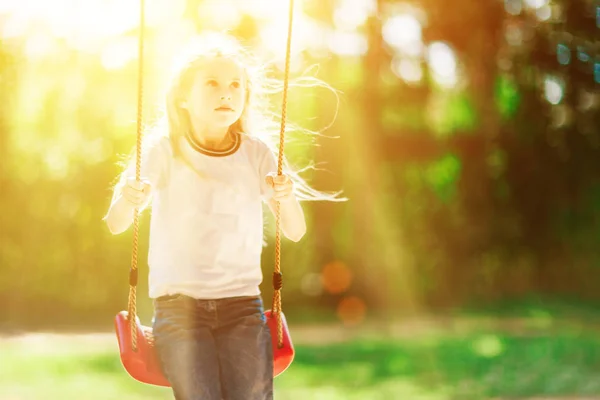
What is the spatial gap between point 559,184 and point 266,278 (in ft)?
15.1

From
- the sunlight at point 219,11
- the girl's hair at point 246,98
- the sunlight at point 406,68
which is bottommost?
the girl's hair at point 246,98

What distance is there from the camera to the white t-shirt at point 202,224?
2.71 meters

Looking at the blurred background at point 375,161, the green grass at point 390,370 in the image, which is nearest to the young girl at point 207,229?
the green grass at point 390,370

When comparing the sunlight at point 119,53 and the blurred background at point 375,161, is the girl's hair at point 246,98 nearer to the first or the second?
the blurred background at point 375,161

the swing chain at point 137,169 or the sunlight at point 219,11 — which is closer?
the swing chain at point 137,169

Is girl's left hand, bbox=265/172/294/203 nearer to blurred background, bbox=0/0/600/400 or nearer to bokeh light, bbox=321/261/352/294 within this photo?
blurred background, bbox=0/0/600/400

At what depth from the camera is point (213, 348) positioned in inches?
105

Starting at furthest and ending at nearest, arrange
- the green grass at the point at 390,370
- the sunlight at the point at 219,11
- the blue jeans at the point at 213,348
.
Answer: the sunlight at the point at 219,11 → the green grass at the point at 390,370 → the blue jeans at the point at 213,348

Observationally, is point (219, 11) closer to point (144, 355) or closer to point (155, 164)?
point (155, 164)

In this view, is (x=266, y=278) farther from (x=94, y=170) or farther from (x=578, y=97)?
(x=578, y=97)

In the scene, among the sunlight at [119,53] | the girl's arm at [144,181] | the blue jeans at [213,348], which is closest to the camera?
the blue jeans at [213,348]

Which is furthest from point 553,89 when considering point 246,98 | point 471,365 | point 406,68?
point 246,98

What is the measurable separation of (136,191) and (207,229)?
0.24 meters

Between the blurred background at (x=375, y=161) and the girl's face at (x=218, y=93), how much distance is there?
9437 millimetres
